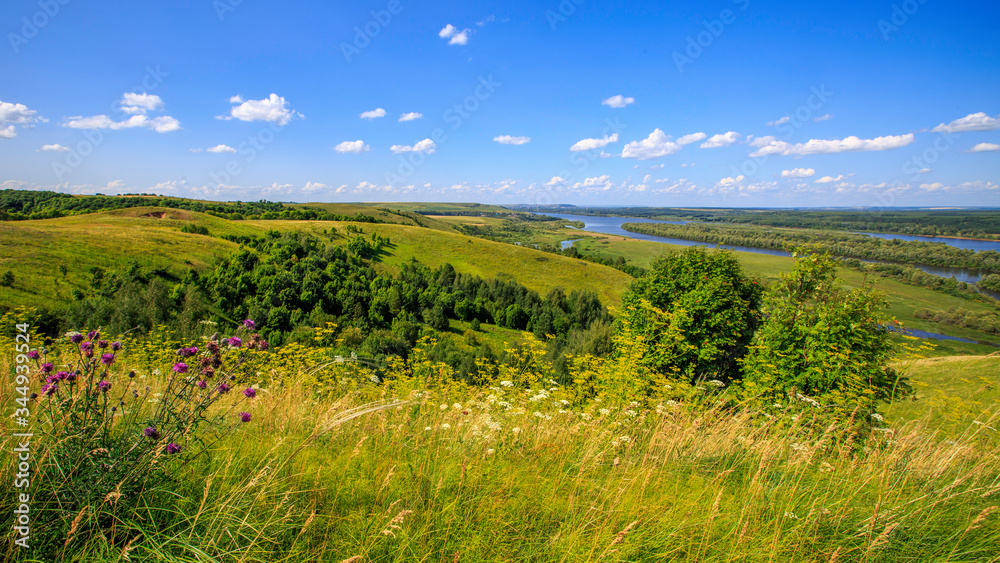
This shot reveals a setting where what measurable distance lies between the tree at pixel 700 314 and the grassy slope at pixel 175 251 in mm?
46881

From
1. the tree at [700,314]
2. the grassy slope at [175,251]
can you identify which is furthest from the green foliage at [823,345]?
the grassy slope at [175,251]

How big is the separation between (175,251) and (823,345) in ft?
225

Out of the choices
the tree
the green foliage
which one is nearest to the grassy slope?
the tree

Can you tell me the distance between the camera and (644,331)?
507 inches

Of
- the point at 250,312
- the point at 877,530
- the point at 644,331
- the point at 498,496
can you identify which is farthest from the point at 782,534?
the point at 250,312

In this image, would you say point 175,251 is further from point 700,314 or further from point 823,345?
point 823,345

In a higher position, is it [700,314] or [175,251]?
[175,251]

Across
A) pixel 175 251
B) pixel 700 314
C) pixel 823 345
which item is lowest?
pixel 700 314

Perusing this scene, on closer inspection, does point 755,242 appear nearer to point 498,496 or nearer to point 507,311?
point 507,311

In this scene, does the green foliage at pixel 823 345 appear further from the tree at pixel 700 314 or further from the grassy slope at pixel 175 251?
the grassy slope at pixel 175 251

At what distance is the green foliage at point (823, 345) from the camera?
8281mm

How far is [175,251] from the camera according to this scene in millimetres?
52875

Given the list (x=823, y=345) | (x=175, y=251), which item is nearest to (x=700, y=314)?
(x=823, y=345)

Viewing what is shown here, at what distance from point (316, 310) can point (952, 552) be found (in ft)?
180
